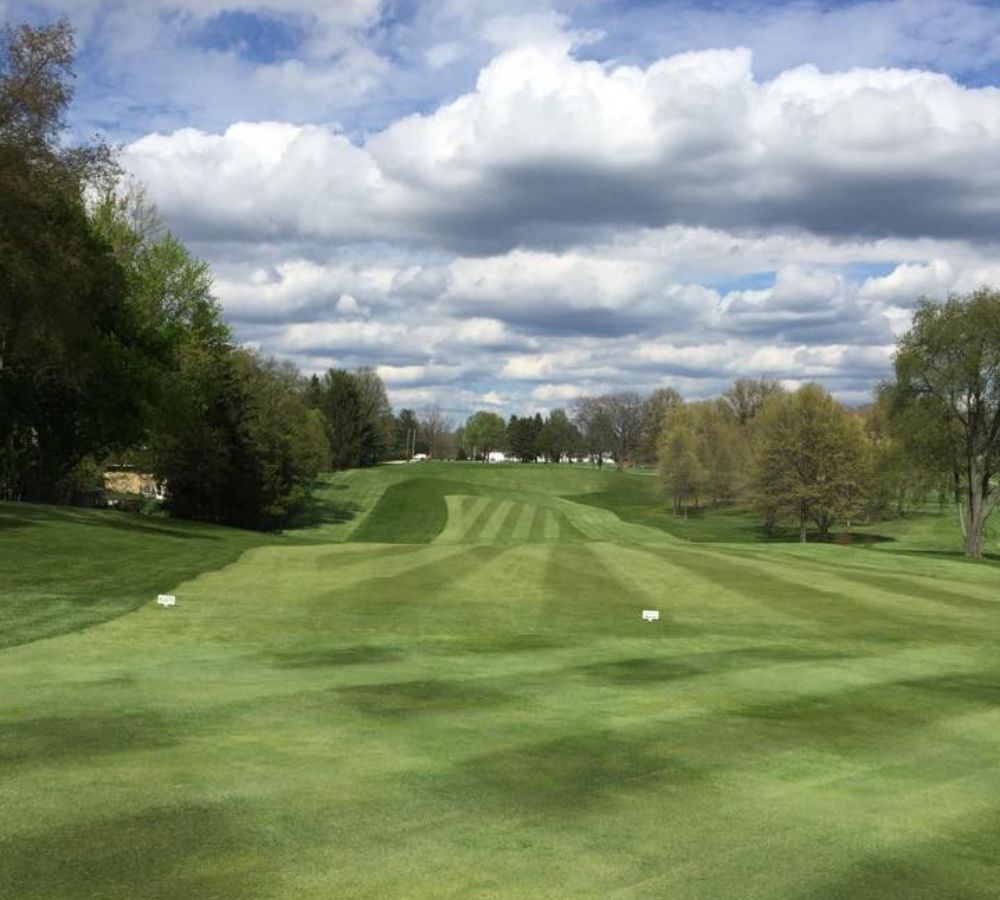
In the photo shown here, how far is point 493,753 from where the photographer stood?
7.70 metres

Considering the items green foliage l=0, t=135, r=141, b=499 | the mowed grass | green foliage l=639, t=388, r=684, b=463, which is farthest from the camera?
green foliage l=639, t=388, r=684, b=463

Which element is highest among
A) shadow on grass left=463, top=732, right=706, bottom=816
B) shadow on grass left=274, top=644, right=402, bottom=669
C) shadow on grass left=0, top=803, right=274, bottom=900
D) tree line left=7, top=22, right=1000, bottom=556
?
tree line left=7, top=22, right=1000, bottom=556

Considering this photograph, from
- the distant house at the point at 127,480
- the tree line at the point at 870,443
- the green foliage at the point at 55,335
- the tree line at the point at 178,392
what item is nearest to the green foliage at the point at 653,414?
the tree line at the point at 870,443

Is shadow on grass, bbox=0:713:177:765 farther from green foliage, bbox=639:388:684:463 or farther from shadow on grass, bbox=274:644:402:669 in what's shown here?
green foliage, bbox=639:388:684:463

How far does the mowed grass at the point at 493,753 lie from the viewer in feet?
17.3

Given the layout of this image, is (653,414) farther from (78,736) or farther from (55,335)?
(78,736)

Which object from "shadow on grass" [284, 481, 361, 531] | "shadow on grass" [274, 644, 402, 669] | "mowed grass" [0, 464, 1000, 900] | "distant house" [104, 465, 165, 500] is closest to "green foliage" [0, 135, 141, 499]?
"distant house" [104, 465, 165, 500]

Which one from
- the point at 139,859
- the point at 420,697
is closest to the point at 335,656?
the point at 420,697

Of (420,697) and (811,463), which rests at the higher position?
(811,463)

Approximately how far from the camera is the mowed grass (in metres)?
5.26

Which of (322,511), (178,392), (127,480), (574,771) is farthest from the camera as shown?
(322,511)

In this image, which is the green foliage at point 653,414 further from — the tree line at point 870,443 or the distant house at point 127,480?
the distant house at point 127,480

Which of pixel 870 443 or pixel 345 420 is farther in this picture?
pixel 345 420

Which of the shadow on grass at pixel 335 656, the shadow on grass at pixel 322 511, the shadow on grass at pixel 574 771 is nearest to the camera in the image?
the shadow on grass at pixel 574 771
